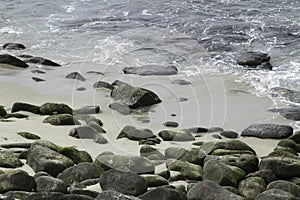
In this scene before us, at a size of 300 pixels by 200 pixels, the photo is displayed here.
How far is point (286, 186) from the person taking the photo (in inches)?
247

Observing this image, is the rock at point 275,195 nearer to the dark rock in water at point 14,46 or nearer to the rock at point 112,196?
the rock at point 112,196

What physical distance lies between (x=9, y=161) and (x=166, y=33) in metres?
11.1

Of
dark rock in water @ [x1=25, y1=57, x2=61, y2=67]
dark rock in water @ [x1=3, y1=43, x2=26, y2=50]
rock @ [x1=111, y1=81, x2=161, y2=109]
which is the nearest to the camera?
rock @ [x1=111, y1=81, x2=161, y2=109]

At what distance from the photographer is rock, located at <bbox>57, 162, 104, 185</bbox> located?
6.32 meters

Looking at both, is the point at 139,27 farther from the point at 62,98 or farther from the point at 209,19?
the point at 62,98

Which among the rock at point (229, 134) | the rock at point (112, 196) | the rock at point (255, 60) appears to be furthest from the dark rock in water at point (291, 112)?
the rock at point (112, 196)

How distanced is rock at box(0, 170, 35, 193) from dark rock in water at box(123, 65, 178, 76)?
23.3 feet

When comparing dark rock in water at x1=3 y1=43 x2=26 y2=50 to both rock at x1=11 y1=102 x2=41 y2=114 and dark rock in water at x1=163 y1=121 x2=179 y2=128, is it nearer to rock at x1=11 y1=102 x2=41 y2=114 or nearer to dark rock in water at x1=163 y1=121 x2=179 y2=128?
rock at x1=11 y1=102 x2=41 y2=114

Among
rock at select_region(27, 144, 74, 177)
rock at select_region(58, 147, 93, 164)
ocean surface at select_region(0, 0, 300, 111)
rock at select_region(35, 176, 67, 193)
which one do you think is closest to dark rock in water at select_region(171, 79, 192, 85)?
ocean surface at select_region(0, 0, 300, 111)

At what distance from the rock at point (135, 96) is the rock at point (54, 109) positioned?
1212mm

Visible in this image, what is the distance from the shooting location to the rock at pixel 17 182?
584cm

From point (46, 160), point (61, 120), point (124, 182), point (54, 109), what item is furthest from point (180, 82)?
point (124, 182)

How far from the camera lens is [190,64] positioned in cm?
1388

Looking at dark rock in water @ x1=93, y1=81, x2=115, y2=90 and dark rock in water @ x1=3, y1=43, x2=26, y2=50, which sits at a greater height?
dark rock in water @ x1=93, y1=81, x2=115, y2=90
